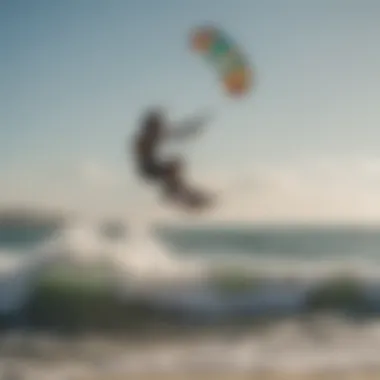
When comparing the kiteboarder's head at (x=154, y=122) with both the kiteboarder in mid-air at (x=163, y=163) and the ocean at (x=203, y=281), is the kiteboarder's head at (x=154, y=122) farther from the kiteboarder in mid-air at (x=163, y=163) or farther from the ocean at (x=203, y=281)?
the ocean at (x=203, y=281)

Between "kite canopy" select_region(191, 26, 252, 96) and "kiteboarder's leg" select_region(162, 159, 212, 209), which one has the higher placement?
"kite canopy" select_region(191, 26, 252, 96)

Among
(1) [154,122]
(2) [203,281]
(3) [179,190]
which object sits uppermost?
(1) [154,122]

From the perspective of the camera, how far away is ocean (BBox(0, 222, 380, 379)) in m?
1.47

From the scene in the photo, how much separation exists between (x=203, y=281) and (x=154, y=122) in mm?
315

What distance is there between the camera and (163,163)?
150cm

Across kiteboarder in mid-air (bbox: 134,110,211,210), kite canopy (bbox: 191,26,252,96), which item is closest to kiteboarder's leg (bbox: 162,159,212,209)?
kiteboarder in mid-air (bbox: 134,110,211,210)

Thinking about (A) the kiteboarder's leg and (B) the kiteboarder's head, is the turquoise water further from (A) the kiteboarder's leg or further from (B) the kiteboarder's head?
(B) the kiteboarder's head

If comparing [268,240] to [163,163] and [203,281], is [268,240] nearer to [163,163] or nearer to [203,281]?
[203,281]

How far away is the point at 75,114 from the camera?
151 cm

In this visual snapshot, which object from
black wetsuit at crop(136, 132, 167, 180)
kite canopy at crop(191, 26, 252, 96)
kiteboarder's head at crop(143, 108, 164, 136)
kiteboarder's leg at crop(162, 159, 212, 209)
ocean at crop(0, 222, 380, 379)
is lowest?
ocean at crop(0, 222, 380, 379)

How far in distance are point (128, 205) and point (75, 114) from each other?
0.66 ft

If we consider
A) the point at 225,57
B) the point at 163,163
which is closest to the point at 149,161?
the point at 163,163

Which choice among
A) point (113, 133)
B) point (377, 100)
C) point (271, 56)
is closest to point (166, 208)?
point (113, 133)

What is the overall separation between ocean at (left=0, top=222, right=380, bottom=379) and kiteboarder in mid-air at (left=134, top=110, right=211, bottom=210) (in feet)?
0.19
